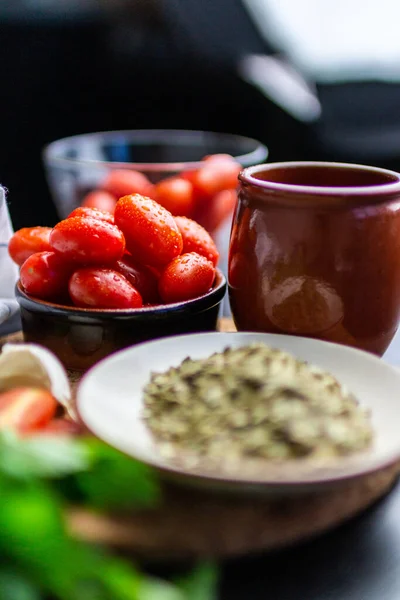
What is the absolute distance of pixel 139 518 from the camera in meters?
0.47

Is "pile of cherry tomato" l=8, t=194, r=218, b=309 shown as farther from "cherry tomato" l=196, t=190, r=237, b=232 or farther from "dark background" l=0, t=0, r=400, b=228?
"dark background" l=0, t=0, r=400, b=228

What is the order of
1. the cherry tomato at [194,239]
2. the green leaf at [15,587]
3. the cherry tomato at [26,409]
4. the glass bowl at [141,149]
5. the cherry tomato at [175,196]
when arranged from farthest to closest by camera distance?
the glass bowl at [141,149] < the cherry tomato at [175,196] < the cherry tomato at [194,239] < the cherry tomato at [26,409] < the green leaf at [15,587]

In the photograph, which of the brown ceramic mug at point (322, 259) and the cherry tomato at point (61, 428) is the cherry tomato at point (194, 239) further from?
the cherry tomato at point (61, 428)

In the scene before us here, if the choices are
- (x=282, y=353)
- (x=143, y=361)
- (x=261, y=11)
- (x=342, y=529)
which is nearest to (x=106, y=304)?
(x=143, y=361)

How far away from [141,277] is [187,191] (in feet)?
0.89

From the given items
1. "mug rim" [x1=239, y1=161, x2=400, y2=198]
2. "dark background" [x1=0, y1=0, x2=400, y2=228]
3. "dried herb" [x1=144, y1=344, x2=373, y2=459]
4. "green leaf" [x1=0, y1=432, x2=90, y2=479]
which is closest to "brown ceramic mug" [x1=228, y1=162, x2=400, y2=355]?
"mug rim" [x1=239, y1=161, x2=400, y2=198]

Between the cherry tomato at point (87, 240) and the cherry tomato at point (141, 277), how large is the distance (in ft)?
0.11

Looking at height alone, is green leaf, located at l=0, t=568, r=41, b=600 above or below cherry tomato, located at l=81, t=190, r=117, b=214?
below

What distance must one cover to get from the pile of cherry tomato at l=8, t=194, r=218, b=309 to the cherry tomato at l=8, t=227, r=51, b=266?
0.04 meters

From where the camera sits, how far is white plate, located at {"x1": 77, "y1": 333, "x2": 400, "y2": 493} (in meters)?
0.46

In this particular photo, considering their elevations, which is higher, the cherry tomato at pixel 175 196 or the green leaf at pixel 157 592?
the cherry tomato at pixel 175 196

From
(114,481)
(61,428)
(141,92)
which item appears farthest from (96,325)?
(141,92)

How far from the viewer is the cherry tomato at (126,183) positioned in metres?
0.99

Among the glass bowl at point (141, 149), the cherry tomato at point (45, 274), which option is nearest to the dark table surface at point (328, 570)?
the cherry tomato at point (45, 274)
